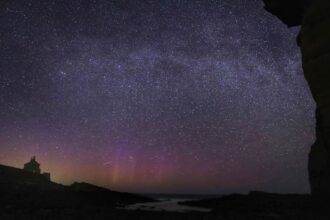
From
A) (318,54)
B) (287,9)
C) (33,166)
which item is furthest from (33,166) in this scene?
(318,54)

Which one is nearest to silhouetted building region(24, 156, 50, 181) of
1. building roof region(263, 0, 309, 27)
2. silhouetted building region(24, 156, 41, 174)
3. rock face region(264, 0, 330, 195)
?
silhouetted building region(24, 156, 41, 174)

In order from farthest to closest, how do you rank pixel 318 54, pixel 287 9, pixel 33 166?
pixel 33 166
pixel 287 9
pixel 318 54

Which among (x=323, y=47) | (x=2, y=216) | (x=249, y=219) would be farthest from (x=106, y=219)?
(x=323, y=47)

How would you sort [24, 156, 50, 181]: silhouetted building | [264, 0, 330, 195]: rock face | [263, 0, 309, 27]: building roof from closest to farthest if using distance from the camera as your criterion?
[264, 0, 330, 195]: rock face → [263, 0, 309, 27]: building roof → [24, 156, 50, 181]: silhouetted building

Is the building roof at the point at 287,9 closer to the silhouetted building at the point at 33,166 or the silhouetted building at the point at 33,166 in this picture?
the silhouetted building at the point at 33,166

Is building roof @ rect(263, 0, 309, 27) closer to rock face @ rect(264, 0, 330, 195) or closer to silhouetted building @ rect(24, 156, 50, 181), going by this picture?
rock face @ rect(264, 0, 330, 195)

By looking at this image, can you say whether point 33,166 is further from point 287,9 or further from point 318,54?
point 318,54

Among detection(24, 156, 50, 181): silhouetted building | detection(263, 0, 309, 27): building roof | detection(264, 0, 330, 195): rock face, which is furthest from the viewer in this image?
detection(24, 156, 50, 181): silhouetted building

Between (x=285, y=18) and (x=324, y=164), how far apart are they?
9.71 m

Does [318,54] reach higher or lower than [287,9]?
lower

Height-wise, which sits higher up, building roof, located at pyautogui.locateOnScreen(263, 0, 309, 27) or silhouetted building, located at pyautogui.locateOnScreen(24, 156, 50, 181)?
building roof, located at pyautogui.locateOnScreen(263, 0, 309, 27)

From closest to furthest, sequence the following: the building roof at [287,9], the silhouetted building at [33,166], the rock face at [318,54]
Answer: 1. the rock face at [318,54]
2. the building roof at [287,9]
3. the silhouetted building at [33,166]

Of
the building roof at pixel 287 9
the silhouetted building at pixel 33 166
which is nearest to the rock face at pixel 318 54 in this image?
the building roof at pixel 287 9

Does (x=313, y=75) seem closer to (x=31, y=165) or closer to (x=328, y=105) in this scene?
(x=328, y=105)
